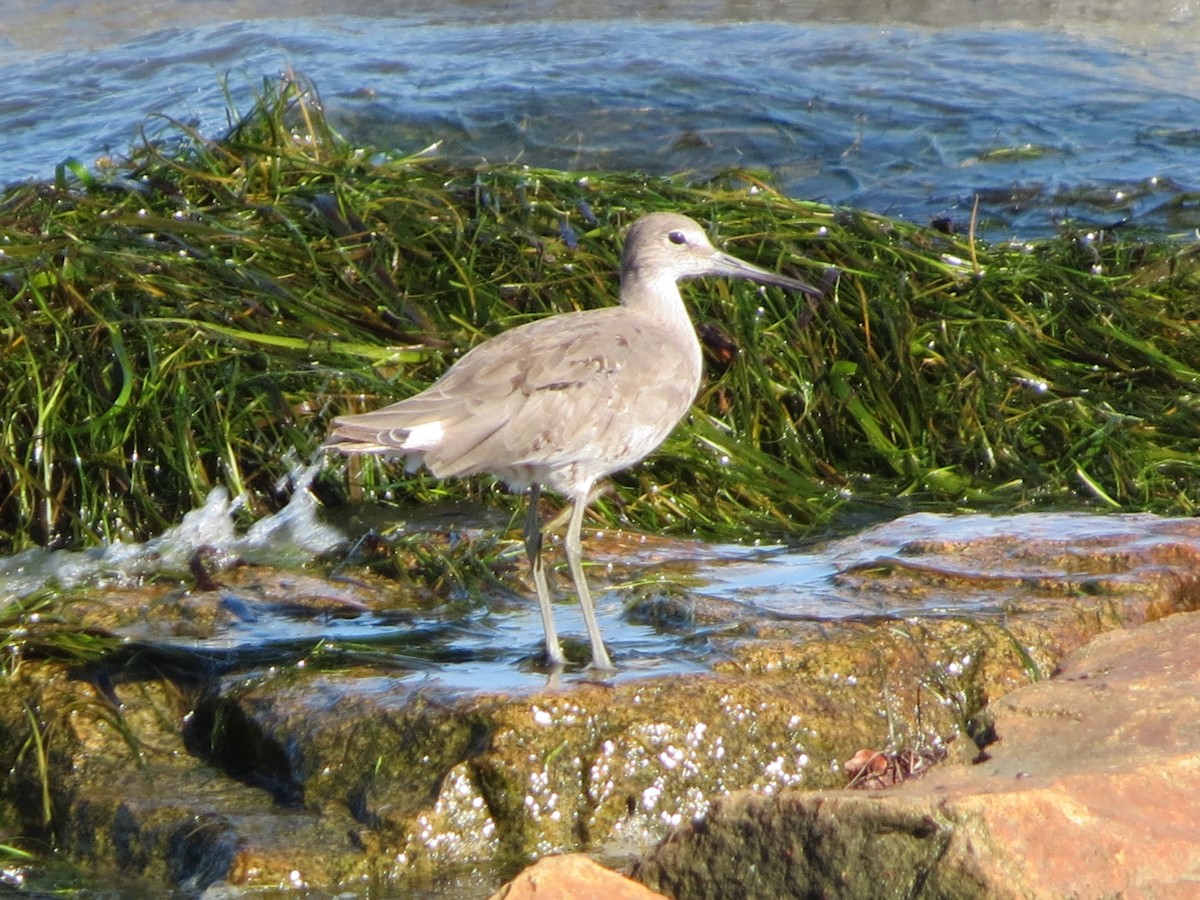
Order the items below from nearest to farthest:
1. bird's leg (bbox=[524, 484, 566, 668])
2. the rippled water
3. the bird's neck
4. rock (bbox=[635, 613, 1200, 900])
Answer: rock (bbox=[635, 613, 1200, 900]), bird's leg (bbox=[524, 484, 566, 668]), the bird's neck, the rippled water

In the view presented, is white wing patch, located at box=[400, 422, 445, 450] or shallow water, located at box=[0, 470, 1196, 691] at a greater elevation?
white wing patch, located at box=[400, 422, 445, 450]

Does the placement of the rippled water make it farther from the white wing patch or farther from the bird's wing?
the white wing patch

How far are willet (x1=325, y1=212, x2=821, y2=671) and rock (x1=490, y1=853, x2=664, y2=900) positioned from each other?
1133mm

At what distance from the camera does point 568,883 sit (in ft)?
9.24

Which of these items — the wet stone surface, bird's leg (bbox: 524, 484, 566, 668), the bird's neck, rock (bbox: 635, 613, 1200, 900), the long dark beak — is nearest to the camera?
rock (bbox: 635, 613, 1200, 900)

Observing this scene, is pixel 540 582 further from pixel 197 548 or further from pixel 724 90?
pixel 724 90

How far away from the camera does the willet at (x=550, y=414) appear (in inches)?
162

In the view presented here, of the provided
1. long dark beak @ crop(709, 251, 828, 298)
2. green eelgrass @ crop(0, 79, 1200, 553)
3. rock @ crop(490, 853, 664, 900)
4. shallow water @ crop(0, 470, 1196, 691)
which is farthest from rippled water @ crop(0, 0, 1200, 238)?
rock @ crop(490, 853, 664, 900)

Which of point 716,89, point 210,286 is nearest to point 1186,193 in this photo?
point 716,89

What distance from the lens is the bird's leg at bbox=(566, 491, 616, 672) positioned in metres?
4.04

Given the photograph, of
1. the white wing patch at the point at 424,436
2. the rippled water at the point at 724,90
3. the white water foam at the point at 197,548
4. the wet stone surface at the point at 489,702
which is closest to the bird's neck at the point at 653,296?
the wet stone surface at the point at 489,702

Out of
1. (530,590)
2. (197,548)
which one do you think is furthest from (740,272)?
(197,548)

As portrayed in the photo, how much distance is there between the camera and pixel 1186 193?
8492mm

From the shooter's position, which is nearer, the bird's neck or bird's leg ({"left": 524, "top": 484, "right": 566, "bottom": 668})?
bird's leg ({"left": 524, "top": 484, "right": 566, "bottom": 668})
